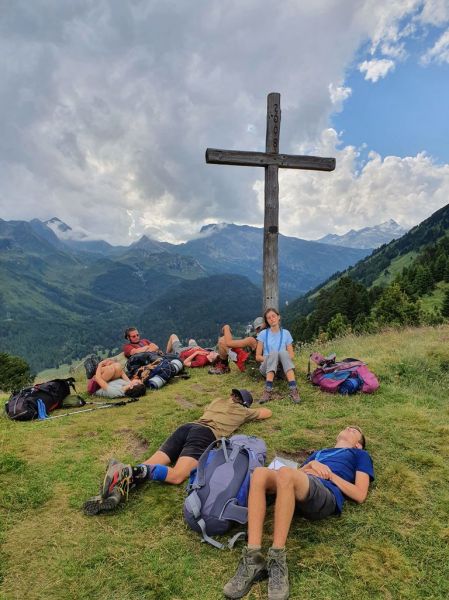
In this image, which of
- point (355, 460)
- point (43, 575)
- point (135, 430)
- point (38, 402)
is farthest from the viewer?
point (38, 402)

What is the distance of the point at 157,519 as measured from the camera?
4.99 meters

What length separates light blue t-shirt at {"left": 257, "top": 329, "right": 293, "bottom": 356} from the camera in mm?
10164

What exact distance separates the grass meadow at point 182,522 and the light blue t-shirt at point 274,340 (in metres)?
1.76

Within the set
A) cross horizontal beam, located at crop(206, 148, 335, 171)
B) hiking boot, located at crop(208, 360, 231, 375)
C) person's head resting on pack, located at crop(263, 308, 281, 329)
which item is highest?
cross horizontal beam, located at crop(206, 148, 335, 171)

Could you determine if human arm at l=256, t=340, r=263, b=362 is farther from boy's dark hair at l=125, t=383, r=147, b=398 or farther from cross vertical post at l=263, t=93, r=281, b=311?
boy's dark hair at l=125, t=383, r=147, b=398

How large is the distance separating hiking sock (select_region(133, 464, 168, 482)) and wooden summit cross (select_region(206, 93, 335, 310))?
21.0 ft

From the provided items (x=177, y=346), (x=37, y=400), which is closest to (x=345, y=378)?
(x=37, y=400)

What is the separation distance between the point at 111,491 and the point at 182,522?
41.3 inches

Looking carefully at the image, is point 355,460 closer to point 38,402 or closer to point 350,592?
point 350,592

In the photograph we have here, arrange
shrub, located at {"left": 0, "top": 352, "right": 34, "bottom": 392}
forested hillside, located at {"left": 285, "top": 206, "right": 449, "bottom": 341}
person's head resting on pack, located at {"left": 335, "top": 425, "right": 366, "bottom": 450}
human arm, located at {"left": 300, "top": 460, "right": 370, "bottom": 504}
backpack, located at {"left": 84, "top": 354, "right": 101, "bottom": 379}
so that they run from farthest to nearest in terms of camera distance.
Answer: forested hillside, located at {"left": 285, "top": 206, "right": 449, "bottom": 341}
shrub, located at {"left": 0, "top": 352, "right": 34, "bottom": 392}
backpack, located at {"left": 84, "top": 354, "right": 101, "bottom": 379}
person's head resting on pack, located at {"left": 335, "top": 425, "right": 366, "bottom": 450}
human arm, located at {"left": 300, "top": 460, "right": 370, "bottom": 504}

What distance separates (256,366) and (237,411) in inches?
169

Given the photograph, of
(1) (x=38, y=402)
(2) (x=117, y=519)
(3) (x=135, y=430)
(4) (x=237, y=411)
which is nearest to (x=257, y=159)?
(4) (x=237, y=411)

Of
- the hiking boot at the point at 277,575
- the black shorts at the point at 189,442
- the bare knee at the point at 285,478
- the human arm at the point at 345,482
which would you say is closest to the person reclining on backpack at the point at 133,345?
the black shorts at the point at 189,442

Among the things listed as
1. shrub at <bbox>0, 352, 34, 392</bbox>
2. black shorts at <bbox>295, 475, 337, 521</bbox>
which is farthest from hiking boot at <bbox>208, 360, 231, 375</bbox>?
shrub at <bbox>0, 352, 34, 392</bbox>
